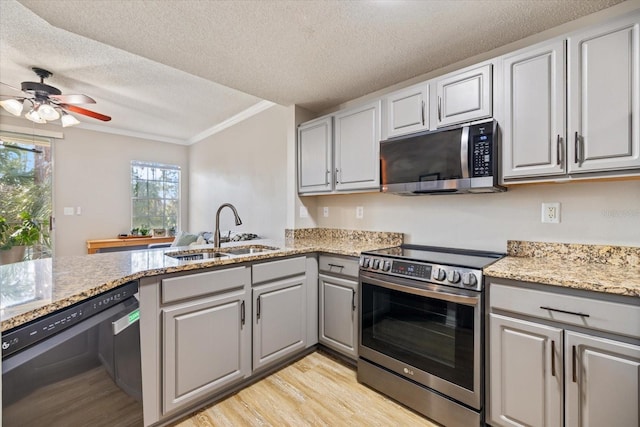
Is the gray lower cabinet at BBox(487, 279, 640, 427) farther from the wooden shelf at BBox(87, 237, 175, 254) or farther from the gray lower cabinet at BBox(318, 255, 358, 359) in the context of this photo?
the wooden shelf at BBox(87, 237, 175, 254)

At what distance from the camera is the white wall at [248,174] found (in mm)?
3576

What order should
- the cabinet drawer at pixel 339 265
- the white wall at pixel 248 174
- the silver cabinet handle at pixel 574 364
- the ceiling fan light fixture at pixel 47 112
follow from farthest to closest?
the white wall at pixel 248 174, the ceiling fan light fixture at pixel 47 112, the cabinet drawer at pixel 339 265, the silver cabinet handle at pixel 574 364

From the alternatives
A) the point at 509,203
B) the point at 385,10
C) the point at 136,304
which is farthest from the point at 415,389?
the point at 385,10

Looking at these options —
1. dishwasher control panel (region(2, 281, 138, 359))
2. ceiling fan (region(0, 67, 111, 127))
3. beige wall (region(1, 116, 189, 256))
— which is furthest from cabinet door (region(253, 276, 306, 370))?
beige wall (region(1, 116, 189, 256))

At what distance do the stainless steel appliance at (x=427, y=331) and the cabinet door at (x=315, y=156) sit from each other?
991 mm

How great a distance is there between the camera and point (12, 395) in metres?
0.92

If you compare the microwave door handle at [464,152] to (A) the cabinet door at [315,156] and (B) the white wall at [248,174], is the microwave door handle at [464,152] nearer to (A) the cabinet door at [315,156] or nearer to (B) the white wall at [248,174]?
(A) the cabinet door at [315,156]

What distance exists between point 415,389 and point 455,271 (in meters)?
0.78

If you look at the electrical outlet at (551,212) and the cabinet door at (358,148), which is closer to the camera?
the electrical outlet at (551,212)

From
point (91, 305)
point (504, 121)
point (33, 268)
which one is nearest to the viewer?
point (91, 305)

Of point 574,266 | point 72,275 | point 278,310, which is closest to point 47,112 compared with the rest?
point 72,275

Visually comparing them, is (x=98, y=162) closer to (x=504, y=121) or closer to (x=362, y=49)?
(x=362, y=49)

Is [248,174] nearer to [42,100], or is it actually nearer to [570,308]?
[42,100]

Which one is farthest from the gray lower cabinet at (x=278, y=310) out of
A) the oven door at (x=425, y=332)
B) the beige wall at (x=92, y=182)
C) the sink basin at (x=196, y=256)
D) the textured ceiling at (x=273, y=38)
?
the beige wall at (x=92, y=182)
